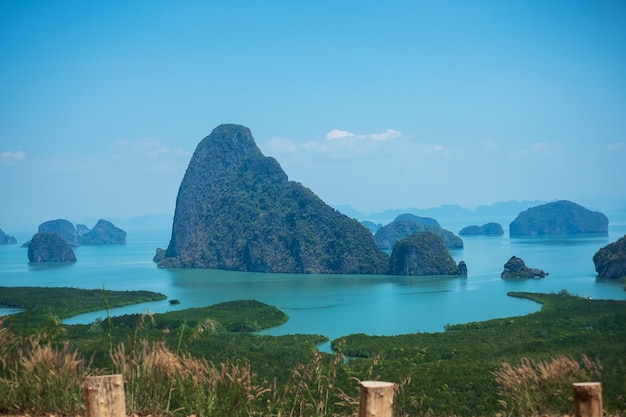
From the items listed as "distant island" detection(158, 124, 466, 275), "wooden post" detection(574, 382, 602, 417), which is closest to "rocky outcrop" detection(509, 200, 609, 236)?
"distant island" detection(158, 124, 466, 275)

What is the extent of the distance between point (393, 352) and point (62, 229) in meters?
83.3

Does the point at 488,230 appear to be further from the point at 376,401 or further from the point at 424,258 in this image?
the point at 376,401

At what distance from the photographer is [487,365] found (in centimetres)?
1248

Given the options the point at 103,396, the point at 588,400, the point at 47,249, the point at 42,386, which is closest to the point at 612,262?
the point at 588,400

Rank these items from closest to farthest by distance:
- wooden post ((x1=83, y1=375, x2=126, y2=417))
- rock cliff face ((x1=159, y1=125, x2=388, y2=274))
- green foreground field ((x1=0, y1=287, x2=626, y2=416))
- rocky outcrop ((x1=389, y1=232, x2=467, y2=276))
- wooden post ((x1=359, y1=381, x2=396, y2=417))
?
wooden post ((x1=359, y1=381, x2=396, y2=417)), wooden post ((x1=83, y1=375, x2=126, y2=417)), green foreground field ((x1=0, y1=287, x2=626, y2=416)), rocky outcrop ((x1=389, y1=232, x2=467, y2=276)), rock cliff face ((x1=159, y1=125, x2=388, y2=274))

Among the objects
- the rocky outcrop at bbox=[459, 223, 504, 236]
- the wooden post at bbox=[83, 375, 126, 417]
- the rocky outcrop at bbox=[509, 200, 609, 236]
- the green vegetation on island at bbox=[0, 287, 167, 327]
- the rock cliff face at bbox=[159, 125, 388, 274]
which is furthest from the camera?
the rocky outcrop at bbox=[459, 223, 504, 236]

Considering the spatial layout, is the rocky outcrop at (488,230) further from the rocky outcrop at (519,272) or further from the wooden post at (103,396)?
the wooden post at (103,396)

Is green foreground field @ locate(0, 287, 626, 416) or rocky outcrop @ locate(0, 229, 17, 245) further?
rocky outcrop @ locate(0, 229, 17, 245)

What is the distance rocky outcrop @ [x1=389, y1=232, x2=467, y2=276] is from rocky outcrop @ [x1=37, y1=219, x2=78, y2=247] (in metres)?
61.0

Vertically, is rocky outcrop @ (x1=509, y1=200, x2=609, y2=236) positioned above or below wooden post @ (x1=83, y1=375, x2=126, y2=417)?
above

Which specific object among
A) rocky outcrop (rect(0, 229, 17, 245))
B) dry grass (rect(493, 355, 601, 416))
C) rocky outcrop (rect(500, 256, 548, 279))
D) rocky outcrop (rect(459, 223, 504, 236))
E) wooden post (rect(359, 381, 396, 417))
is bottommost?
rocky outcrop (rect(500, 256, 548, 279))

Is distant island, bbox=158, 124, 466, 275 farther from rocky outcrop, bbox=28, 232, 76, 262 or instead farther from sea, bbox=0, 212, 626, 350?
rocky outcrop, bbox=28, 232, 76, 262

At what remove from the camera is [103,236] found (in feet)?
308

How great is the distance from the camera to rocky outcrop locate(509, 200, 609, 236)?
3428 inches
